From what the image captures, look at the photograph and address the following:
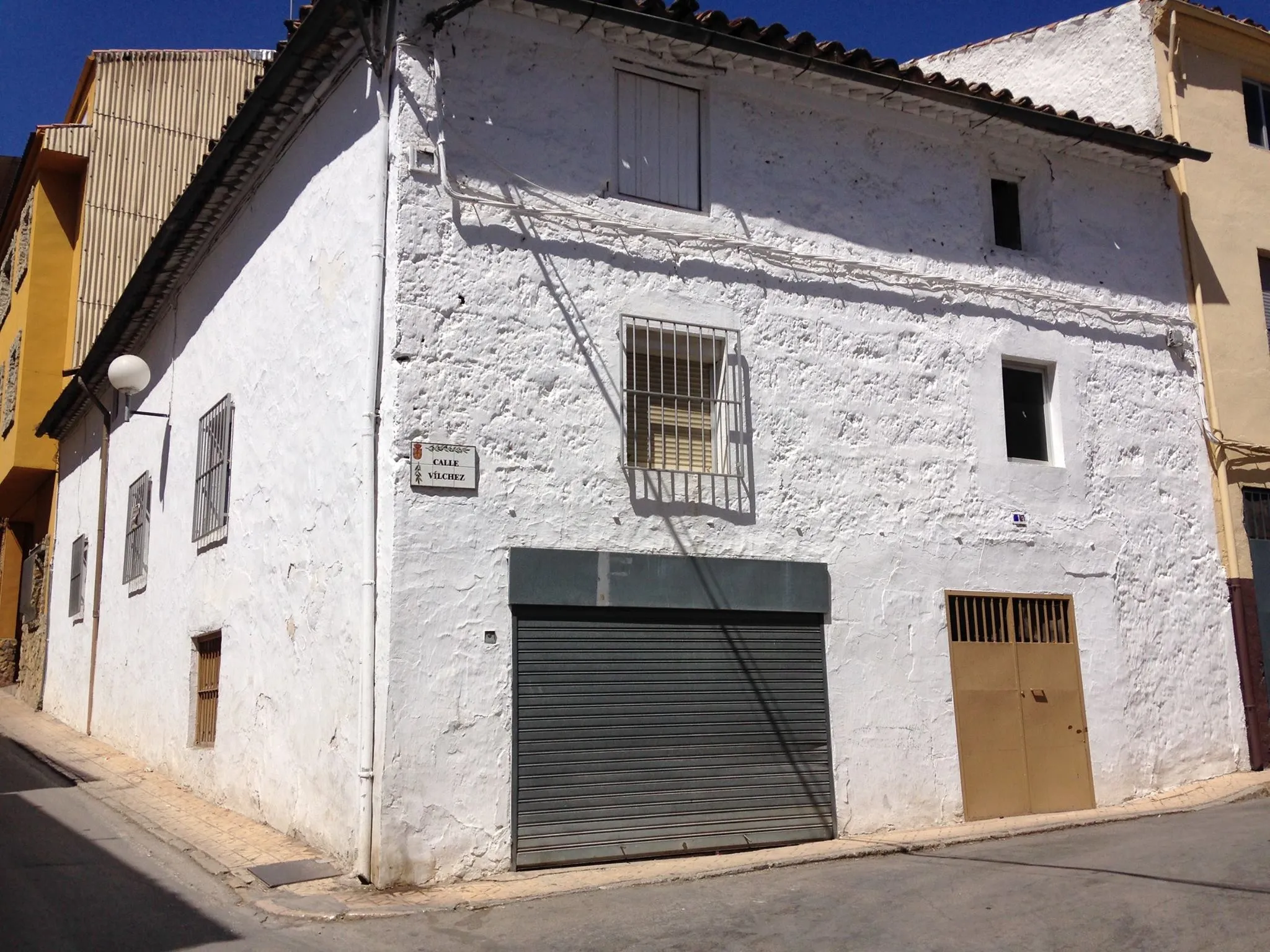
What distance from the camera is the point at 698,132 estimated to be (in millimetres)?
9422

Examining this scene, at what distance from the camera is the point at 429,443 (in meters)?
7.83

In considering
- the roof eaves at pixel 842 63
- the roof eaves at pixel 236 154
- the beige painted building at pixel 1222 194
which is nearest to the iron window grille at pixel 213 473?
the roof eaves at pixel 236 154

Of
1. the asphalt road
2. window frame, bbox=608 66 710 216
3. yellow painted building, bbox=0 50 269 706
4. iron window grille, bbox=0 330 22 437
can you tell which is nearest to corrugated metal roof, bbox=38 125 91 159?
yellow painted building, bbox=0 50 269 706

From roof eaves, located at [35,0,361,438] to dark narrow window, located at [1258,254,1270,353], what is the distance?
9292 millimetres

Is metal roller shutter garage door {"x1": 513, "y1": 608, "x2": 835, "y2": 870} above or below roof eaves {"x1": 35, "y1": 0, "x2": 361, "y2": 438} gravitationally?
below

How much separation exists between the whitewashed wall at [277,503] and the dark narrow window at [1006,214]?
5797 millimetres

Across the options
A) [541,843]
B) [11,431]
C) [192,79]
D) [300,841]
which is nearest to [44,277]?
[11,431]

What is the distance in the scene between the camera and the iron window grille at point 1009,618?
31.8 feet

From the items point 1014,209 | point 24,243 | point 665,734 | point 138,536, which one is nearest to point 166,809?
point 665,734

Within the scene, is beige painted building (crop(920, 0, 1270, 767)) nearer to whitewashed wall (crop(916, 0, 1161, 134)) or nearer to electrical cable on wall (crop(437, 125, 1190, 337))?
whitewashed wall (crop(916, 0, 1161, 134))

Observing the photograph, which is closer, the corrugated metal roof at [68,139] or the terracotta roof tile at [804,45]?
the terracotta roof tile at [804,45]

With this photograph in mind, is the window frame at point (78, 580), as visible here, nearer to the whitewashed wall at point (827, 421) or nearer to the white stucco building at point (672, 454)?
the white stucco building at point (672, 454)

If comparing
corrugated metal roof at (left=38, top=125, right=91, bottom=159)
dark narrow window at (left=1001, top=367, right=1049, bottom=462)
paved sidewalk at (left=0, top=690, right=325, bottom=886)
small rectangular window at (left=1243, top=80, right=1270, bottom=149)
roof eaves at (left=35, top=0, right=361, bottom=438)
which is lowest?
paved sidewalk at (left=0, top=690, right=325, bottom=886)

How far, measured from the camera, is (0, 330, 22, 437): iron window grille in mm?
18531
